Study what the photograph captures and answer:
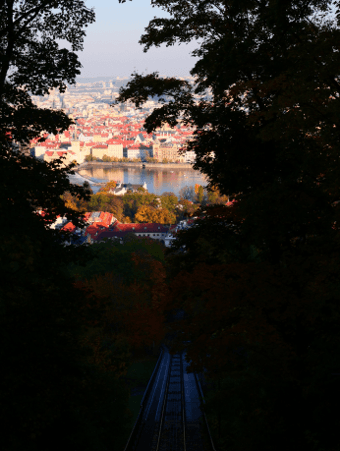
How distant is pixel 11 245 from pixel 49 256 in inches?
87.7

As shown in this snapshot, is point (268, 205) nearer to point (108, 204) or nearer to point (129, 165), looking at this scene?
point (108, 204)

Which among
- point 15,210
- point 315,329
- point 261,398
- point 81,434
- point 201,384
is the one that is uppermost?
point 15,210

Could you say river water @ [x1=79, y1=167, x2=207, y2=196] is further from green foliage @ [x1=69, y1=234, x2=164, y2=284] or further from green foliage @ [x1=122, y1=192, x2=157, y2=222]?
green foliage @ [x1=69, y1=234, x2=164, y2=284]

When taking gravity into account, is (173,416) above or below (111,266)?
below

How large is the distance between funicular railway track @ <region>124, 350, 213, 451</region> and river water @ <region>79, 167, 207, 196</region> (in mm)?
81315

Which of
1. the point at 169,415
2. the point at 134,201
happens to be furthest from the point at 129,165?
the point at 169,415

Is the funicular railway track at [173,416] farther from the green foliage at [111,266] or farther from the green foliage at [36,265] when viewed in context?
the green foliage at [111,266]

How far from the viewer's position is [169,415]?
1623cm

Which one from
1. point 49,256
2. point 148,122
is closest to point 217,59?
point 148,122

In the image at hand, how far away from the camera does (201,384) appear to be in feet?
66.3

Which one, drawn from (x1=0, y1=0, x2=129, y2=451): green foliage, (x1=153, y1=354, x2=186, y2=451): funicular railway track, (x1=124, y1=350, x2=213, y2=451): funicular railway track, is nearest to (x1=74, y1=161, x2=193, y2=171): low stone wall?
(x1=124, y1=350, x2=213, y2=451): funicular railway track

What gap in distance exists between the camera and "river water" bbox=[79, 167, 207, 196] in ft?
371

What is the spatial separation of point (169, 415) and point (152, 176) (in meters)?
119

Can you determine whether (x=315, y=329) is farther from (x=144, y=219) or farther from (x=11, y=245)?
(x=144, y=219)
